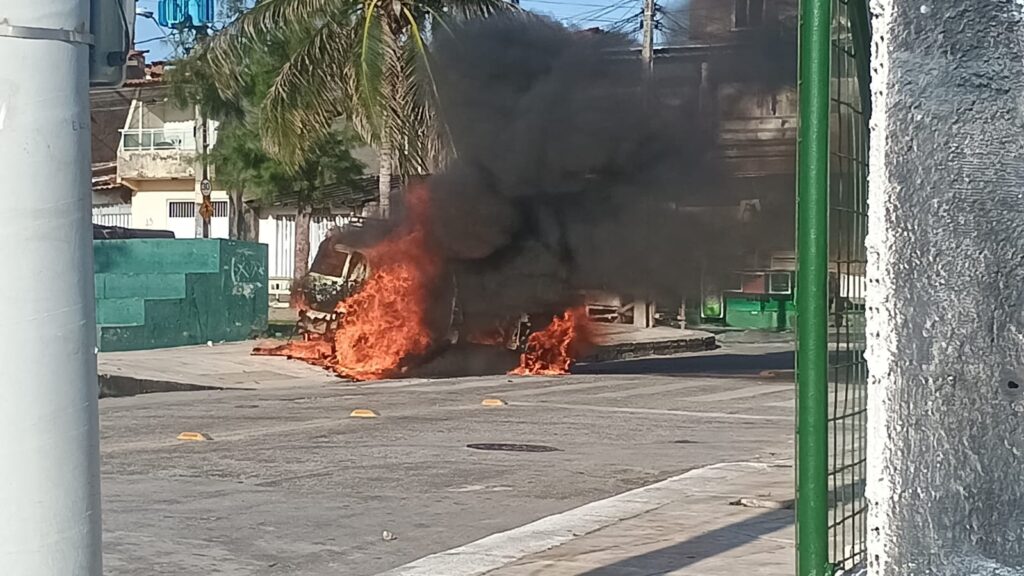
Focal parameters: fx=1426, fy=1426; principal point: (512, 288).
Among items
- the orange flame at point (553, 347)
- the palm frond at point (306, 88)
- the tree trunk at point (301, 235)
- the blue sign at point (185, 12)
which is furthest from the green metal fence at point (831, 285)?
the blue sign at point (185, 12)

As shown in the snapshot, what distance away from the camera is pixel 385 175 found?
23234 millimetres

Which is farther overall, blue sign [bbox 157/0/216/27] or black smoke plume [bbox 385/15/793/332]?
blue sign [bbox 157/0/216/27]

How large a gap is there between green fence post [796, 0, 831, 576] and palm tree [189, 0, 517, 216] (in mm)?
19727

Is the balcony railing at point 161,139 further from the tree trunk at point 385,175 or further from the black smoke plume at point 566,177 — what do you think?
the black smoke plume at point 566,177

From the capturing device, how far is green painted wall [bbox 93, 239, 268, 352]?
2378 centimetres

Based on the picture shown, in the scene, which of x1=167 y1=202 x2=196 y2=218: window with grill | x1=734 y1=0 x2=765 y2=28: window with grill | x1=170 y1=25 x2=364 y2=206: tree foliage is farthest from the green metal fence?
x1=167 y1=202 x2=196 y2=218: window with grill

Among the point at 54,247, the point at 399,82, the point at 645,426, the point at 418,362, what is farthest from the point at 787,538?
the point at 399,82

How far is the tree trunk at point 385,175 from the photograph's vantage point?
74.9ft

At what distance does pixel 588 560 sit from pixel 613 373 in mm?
15278

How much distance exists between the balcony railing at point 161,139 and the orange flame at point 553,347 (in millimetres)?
22410

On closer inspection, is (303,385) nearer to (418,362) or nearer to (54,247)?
(418,362)

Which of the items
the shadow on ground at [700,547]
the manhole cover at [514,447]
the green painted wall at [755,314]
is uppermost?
the green painted wall at [755,314]

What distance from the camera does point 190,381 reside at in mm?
19406

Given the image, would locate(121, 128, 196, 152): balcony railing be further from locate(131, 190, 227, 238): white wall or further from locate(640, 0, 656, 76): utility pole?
locate(640, 0, 656, 76): utility pole
